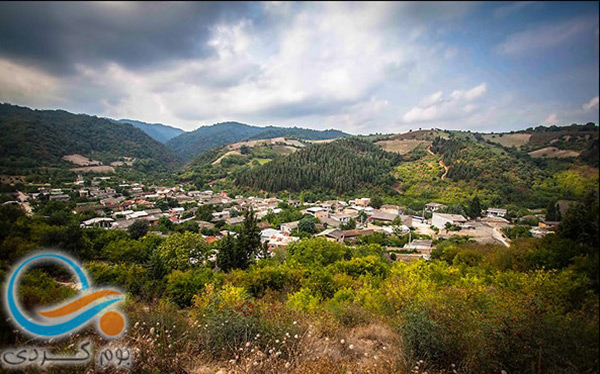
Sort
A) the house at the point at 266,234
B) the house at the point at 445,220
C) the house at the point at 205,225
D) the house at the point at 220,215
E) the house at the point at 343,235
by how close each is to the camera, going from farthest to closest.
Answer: the house at the point at 220,215 < the house at the point at 445,220 < the house at the point at 205,225 < the house at the point at 343,235 < the house at the point at 266,234

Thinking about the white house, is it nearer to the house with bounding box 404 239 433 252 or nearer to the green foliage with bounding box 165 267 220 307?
the house with bounding box 404 239 433 252

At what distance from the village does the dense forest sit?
1282 centimetres

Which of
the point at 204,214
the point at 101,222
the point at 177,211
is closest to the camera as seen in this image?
the point at 101,222

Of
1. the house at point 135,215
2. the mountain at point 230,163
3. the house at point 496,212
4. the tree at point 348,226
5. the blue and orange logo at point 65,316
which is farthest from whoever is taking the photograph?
the mountain at point 230,163

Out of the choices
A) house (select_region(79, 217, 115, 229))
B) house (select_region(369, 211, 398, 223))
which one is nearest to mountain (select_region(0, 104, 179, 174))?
house (select_region(79, 217, 115, 229))

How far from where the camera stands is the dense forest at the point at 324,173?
70750 mm

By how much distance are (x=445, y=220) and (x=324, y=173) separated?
4007 cm

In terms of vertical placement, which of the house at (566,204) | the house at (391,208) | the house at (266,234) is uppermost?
the house at (566,204)

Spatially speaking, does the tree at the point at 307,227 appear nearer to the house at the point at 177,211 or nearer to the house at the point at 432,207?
the house at the point at 177,211

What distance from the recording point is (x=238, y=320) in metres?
4.74

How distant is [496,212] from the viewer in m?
42.2

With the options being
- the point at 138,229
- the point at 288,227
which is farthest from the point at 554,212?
the point at 138,229

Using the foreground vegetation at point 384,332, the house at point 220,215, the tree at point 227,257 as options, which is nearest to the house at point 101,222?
the house at point 220,215

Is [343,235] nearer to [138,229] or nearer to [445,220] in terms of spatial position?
[445,220]
